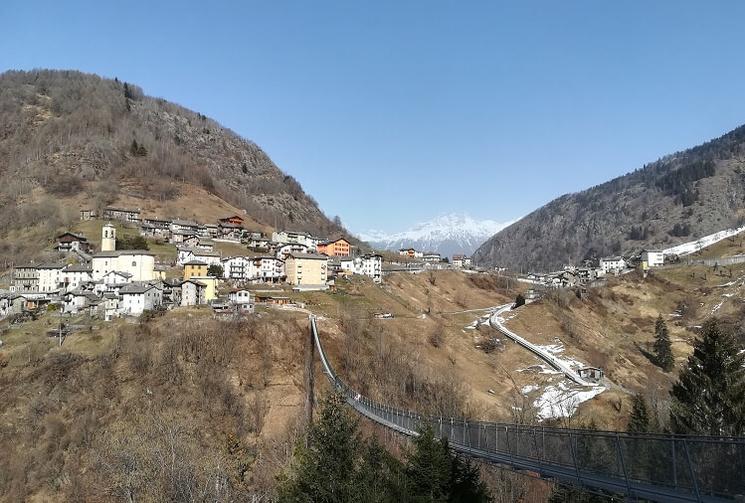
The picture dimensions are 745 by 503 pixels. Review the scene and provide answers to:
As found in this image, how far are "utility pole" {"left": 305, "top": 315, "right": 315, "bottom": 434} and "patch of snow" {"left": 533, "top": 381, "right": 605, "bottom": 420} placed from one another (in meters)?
23.9

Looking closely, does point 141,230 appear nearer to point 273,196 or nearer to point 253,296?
point 253,296

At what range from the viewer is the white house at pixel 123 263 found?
77000 mm

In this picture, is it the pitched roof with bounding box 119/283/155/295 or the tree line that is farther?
the pitched roof with bounding box 119/283/155/295

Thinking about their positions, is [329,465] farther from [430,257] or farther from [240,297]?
[430,257]

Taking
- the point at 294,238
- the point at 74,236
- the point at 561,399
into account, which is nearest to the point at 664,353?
the point at 561,399

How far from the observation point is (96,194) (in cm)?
12506

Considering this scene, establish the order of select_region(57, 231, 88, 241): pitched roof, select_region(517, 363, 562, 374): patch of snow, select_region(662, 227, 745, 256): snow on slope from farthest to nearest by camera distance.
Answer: select_region(662, 227, 745, 256): snow on slope < select_region(57, 231, 88, 241): pitched roof < select_region(517, 363, 562, 374): patch of snow

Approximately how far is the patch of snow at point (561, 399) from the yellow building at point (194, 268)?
50.1m

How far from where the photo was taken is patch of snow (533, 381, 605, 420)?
58.2 m

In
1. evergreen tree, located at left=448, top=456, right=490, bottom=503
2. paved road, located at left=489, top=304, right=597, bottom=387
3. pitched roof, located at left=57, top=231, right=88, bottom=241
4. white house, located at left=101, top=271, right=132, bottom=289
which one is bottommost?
paved road, located at left=489, top=304, right=597, bottom=387

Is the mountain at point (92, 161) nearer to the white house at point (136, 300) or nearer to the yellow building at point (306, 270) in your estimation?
the yellow building at point (306, 270)

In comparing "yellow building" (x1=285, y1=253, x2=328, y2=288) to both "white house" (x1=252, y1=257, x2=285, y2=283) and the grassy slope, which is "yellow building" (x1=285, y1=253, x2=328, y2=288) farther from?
the grassy slope

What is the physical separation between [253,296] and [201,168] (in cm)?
11185

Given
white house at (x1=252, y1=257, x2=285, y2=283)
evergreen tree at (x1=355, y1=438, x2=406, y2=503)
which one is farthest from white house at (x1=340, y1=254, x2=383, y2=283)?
evergreen tree at (x1=355, y1=438, x2=406, y2=503)
